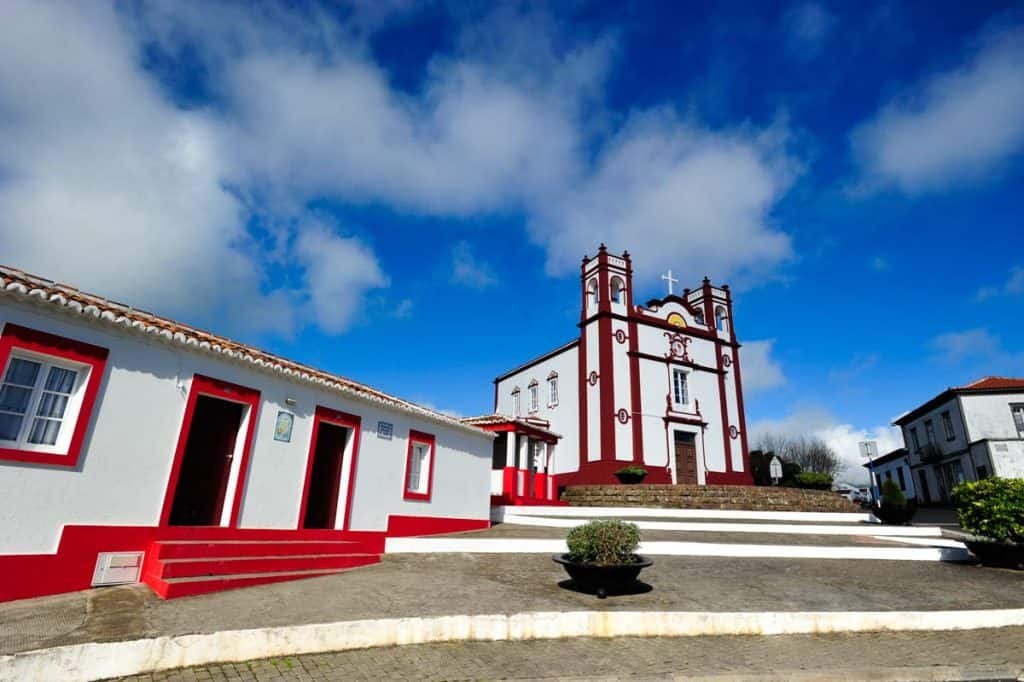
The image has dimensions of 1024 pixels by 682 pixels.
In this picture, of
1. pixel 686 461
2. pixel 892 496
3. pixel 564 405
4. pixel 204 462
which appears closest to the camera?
pixel 204 462

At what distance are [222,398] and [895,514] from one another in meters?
19.9

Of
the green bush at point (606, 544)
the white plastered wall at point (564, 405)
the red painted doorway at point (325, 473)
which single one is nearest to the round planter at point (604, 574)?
the green bush at point (606, 544)

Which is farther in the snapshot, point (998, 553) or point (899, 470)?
point (899, 470)

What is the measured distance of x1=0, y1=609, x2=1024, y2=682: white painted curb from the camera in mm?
4305

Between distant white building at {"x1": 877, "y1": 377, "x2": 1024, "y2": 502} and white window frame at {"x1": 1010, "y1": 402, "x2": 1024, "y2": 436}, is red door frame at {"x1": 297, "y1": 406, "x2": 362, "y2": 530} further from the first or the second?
white window frame at {"x1": 1010, "y1": 402, "x2": 1024, "y2": 436}

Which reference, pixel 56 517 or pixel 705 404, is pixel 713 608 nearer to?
pixel 56 517

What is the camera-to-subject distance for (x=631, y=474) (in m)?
21.3

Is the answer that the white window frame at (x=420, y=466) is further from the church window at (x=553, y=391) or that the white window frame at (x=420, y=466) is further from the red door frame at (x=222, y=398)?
the church window at (x=553, y=391)

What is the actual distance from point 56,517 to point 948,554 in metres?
16.7

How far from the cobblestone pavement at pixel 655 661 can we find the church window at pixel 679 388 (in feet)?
62.6

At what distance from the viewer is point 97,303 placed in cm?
750

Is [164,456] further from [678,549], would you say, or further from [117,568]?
[678,549]

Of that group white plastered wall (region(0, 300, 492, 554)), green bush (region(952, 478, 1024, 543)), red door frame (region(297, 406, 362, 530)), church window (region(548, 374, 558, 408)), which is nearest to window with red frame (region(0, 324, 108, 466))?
white plastered wall (region(0, 300, 492, 554))

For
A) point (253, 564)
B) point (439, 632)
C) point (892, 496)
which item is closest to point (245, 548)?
point (253, 564)
